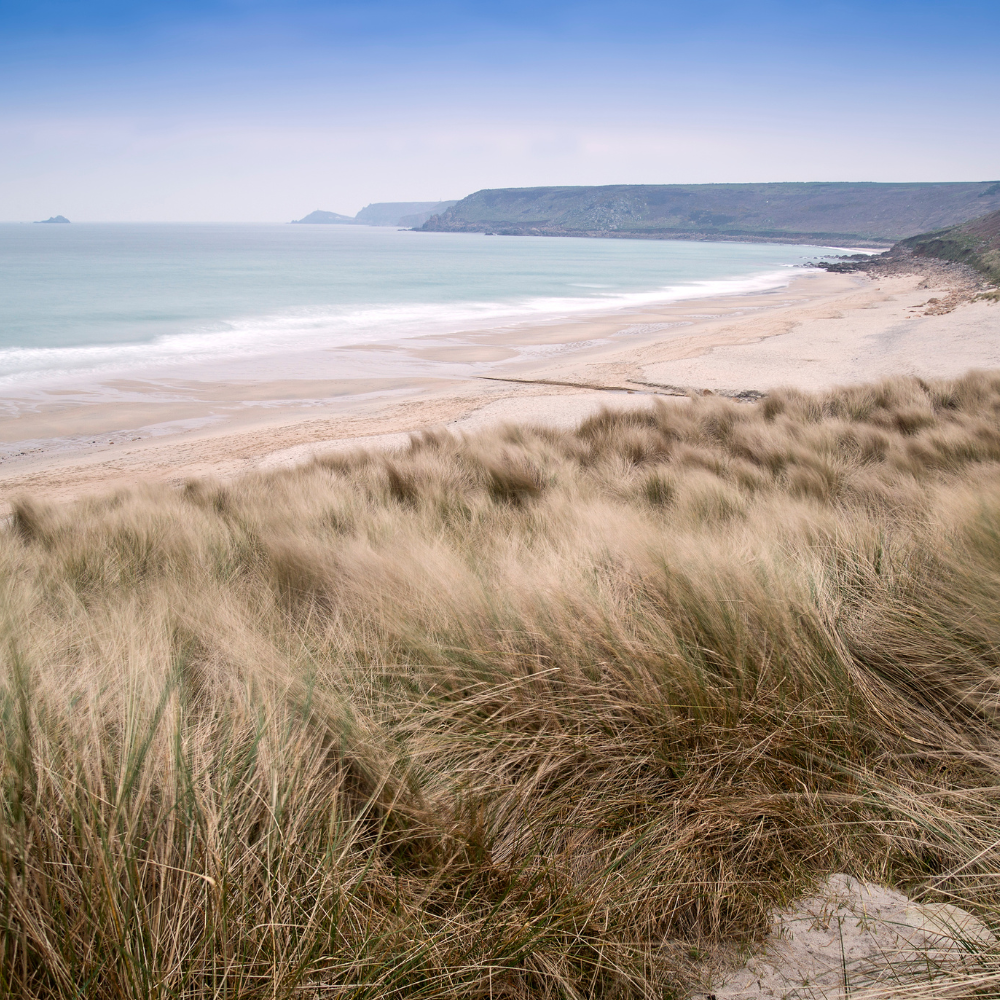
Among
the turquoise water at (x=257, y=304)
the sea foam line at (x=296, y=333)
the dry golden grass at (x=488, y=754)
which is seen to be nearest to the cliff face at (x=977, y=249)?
the turquoise water at (x=257, y=304)

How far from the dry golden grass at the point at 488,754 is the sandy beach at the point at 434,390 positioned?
584 cm

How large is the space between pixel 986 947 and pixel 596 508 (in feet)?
8.63

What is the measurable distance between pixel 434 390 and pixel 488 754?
1230 cm

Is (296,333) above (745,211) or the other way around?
the other way around

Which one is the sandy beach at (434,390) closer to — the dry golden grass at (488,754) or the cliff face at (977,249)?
the dry golden grass at (488,754)

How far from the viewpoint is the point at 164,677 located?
1.67 m

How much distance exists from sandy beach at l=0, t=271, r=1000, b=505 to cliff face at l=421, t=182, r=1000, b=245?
133m

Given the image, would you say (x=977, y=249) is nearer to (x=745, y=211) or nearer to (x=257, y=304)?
(x=257, y=304)

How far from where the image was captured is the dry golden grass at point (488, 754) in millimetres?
1112

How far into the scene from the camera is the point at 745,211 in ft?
573

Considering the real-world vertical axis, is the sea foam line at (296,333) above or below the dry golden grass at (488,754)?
above

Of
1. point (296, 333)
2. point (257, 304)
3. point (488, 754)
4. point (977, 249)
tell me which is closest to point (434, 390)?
point (296, 333)

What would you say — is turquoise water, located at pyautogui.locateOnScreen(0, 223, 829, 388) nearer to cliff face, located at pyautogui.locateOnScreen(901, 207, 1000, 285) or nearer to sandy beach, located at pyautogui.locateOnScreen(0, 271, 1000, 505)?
sandy beach, located at pyautogui.locateOnScreen(0, 271, 1000, 505)

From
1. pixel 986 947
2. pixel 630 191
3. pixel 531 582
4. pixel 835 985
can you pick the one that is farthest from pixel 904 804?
pixel 630 191
